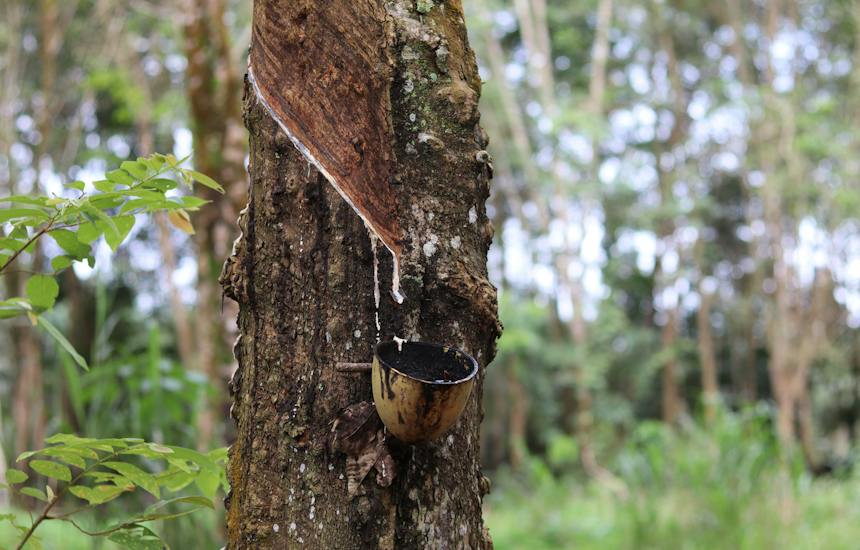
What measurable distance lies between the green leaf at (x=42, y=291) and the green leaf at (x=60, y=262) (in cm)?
2

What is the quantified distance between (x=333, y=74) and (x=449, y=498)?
526 millimetres

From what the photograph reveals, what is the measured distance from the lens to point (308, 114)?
0.98 meters

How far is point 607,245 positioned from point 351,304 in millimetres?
14025

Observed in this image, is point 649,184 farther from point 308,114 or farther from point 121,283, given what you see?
point 308,114

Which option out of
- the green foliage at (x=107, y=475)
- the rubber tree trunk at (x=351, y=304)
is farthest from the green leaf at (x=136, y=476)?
the rubber tree trunk at (x=351, y=304)

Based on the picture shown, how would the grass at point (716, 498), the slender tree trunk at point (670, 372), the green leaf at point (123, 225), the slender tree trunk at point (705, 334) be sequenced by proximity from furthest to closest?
the slender tree trunk at point (705, 334), the slender tree trunk at point (670, 372), the grass at point (716, 498), the green leaf at point (123, 225)

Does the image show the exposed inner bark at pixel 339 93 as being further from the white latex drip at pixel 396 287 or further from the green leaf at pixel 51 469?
the green leaf at pixel 51 469

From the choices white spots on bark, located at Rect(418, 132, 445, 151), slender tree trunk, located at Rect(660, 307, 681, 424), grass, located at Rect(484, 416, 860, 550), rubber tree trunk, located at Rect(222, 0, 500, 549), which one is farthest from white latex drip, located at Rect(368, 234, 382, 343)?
slender tree trunk, located at Rect(660, 307, 681, 424)

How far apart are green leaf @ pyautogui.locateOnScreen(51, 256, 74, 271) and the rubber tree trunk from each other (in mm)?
213

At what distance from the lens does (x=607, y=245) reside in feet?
47.8

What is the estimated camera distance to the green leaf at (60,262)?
105 cm

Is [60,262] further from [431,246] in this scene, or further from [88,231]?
[431,246]

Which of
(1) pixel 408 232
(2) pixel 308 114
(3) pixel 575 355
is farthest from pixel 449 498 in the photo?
(3) pixel 575 355

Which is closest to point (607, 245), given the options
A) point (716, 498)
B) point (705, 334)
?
point (705, 334)
